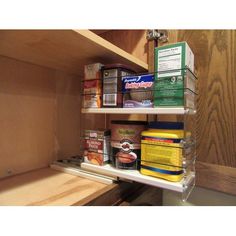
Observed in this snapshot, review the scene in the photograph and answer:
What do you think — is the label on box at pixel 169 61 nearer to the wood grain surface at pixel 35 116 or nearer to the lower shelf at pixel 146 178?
the lower shelf at pixel 146 178

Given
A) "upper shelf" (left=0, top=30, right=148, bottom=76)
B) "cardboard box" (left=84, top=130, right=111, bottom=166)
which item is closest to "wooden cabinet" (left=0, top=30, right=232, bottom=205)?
"upper shelf" (left=0, top=30, right=148, bottom=76)

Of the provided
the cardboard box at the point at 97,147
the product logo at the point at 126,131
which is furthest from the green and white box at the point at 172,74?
the cardboard box at the point at 97,147

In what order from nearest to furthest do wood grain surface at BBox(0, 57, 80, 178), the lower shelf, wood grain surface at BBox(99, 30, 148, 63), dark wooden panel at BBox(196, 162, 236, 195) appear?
the lower shelf < dark wooden panel at BBox(196, 162, 236, 195) < wood grain surface at BBox(0, 57, 80, 178) < wood grain surface at BBox(99, 30, 148, 63)

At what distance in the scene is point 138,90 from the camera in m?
0.58

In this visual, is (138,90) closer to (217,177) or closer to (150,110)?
(150,110)

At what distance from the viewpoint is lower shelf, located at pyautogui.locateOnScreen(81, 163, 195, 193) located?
1.58 feet

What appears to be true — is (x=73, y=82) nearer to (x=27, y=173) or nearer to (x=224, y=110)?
(x=27, y=173)

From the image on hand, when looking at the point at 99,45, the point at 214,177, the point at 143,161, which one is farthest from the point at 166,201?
the point at 99,45

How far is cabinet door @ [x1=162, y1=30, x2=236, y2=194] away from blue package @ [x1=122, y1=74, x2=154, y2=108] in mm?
204

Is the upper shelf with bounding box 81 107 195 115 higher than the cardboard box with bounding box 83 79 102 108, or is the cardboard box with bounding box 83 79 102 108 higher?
the cardboard box with bounding box 83 79 102 108

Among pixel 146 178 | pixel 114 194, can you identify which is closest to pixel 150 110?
pixel 146 178

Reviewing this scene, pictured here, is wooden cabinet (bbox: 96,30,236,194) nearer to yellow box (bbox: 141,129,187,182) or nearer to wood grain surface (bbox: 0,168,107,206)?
yellow box (bbox: 141,129,187,182)

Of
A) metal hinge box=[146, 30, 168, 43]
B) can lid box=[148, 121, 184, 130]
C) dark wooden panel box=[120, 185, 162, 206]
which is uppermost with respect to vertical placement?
metal hinge box=[146, 30, 168, 43]

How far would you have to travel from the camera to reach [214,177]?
0.62m
